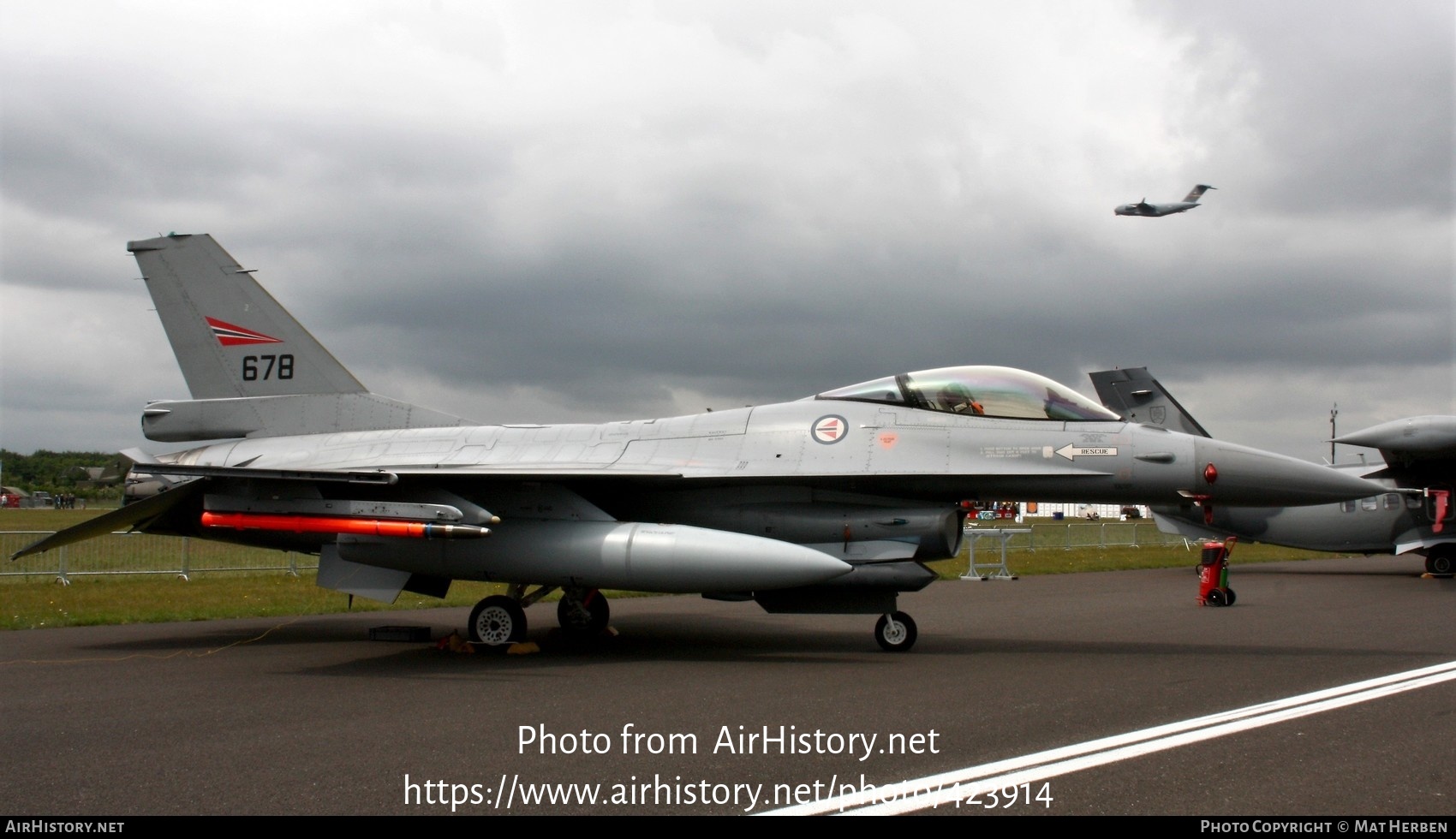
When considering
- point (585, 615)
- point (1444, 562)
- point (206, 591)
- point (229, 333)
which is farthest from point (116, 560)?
point (1444, 562)

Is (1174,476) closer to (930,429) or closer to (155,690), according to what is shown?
(930,429)

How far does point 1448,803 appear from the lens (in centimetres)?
438

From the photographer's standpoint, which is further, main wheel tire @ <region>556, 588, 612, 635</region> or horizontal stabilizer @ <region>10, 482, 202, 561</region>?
main wheel tire @ <region>556, 588, 612, 635</region>

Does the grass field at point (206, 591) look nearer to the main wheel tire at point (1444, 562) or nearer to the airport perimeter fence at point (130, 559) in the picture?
the airport perimeter fence at point (130, 559)

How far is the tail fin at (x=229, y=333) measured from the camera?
11859mm

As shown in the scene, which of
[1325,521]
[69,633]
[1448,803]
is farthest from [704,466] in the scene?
[1325,521]

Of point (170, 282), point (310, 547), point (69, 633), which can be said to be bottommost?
point (69, 633)

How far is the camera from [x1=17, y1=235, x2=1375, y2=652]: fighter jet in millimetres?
9133

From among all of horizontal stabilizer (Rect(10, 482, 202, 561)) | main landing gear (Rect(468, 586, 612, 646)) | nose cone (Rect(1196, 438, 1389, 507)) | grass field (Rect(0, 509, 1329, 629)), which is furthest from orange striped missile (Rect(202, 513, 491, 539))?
nose cone (Rect(1196, 438, 1389, 507))

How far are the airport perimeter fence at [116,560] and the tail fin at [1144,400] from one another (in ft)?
57.9

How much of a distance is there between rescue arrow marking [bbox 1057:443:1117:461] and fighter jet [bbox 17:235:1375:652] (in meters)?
0.02

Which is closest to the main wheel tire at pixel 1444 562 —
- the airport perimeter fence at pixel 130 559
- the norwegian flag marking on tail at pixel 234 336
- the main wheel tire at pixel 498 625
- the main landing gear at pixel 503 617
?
the airport perimeter fence at pixel 130 559

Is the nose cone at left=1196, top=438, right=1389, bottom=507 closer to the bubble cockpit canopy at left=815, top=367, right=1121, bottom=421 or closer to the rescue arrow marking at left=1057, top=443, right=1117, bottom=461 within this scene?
the rescue arrow marking at left=1057, top=443, right=1117, bottom=461

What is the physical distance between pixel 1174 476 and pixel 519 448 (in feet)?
21.0
